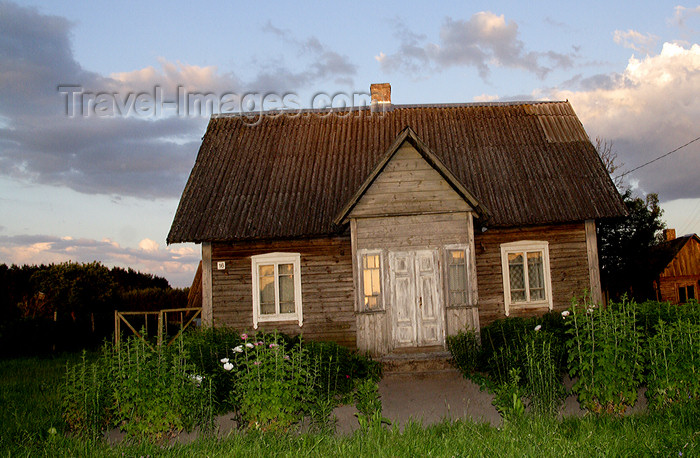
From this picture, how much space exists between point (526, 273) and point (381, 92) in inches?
329

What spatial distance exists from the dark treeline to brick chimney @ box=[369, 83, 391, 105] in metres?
14.4

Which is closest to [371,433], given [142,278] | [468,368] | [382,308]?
[468,368]

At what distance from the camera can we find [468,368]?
11734 millimetres

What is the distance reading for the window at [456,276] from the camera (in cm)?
1323

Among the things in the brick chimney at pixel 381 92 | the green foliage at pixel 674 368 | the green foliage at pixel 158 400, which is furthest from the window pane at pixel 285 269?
the green foliage at pixel 674 368

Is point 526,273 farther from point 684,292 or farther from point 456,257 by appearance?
point 684,292

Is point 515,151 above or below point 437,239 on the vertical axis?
above

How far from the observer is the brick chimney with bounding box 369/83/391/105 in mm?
19531

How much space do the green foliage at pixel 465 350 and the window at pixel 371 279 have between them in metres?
1.88

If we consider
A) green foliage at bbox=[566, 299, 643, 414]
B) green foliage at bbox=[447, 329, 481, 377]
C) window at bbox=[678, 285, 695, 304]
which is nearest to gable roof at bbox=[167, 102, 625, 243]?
green foliage at bbox=[447, 329, 481, 377]

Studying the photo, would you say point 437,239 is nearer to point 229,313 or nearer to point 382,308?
point 382,308

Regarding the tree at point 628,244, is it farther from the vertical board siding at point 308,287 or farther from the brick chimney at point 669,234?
the vertical board siding at point 308,287

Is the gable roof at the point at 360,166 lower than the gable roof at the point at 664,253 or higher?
higher

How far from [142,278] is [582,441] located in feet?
127
